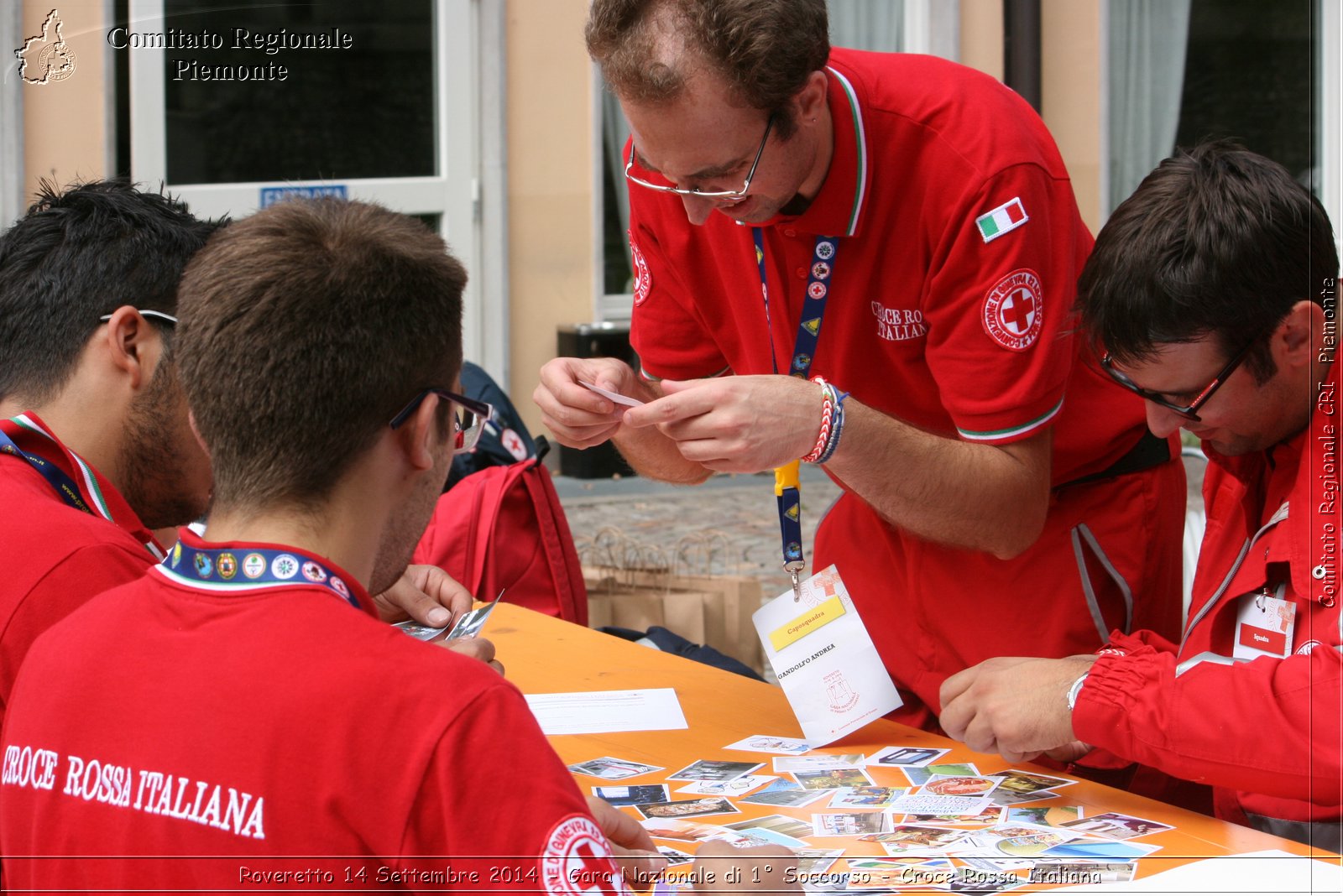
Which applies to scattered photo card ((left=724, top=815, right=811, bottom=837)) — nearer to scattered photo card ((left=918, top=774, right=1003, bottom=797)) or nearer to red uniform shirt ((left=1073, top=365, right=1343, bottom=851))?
scattered photo card ((left=918, top=774, right=1003, bottom=797))

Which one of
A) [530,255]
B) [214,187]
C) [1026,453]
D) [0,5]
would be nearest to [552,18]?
[530,255]

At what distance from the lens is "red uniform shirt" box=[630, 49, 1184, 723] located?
2.11m

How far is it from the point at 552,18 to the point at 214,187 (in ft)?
6.93

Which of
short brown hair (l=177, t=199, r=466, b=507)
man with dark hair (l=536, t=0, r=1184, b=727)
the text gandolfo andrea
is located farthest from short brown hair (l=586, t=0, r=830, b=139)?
the text gandolfo andrea

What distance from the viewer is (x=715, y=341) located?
262 cm

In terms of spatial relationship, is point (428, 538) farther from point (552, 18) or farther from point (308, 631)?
point (552, 18)

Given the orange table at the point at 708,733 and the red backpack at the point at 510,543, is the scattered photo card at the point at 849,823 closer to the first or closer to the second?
the orange table at the point at 708,733

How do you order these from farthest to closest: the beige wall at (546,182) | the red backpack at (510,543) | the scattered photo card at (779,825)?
the beige wall at (546,182) → the red backpack at (510,543) → the scattered photo card at (779,825)

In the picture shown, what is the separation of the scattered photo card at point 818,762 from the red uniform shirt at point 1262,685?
37 cm

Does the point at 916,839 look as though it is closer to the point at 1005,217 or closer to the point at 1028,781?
the point at 1028,781

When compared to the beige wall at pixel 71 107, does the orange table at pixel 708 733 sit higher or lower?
lower

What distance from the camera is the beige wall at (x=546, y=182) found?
7.39m

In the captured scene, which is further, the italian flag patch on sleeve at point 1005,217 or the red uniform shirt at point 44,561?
the italian flag patch on sleeve at point 1005,217

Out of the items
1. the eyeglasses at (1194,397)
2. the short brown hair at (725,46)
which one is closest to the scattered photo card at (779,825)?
the eyeglasses at (1194,397)
